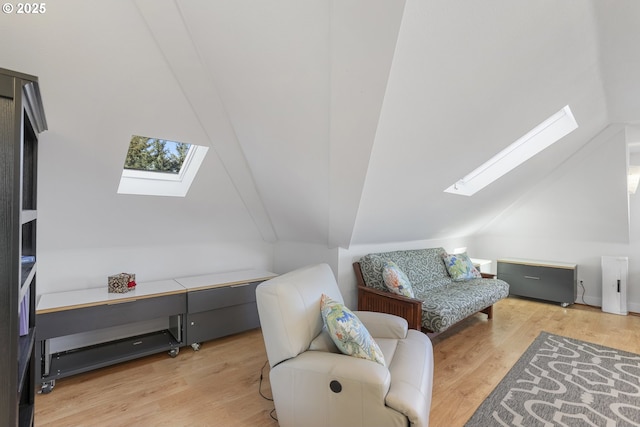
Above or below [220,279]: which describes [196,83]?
above

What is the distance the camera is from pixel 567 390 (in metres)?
2.23

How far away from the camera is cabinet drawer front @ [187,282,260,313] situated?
107 inches

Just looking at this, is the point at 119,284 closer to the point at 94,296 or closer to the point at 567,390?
the point at 94,296

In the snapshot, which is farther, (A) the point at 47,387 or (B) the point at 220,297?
(B) the point at 220,297

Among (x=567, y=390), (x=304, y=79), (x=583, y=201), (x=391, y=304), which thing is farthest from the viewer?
(x=583, y=201)

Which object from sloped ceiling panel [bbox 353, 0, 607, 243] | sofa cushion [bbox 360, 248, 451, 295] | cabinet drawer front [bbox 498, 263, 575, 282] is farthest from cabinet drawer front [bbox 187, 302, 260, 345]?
cabinet drawer front [bbox 498, 263, 575, 282]

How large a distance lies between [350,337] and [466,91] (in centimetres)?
155

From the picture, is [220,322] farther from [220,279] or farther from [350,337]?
[350,337]

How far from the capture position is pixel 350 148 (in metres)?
1.89

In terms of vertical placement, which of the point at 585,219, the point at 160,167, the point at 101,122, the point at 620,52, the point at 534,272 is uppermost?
the point at 620,52

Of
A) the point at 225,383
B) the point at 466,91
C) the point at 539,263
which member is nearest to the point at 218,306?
the point at 225,383

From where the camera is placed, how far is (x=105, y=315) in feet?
7.70

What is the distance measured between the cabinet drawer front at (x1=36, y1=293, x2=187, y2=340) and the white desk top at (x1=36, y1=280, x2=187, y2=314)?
3 cm

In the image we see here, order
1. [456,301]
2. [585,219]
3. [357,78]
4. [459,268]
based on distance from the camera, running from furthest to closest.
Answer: [585,219]
[459,268]
[456,301]
[357,78]
